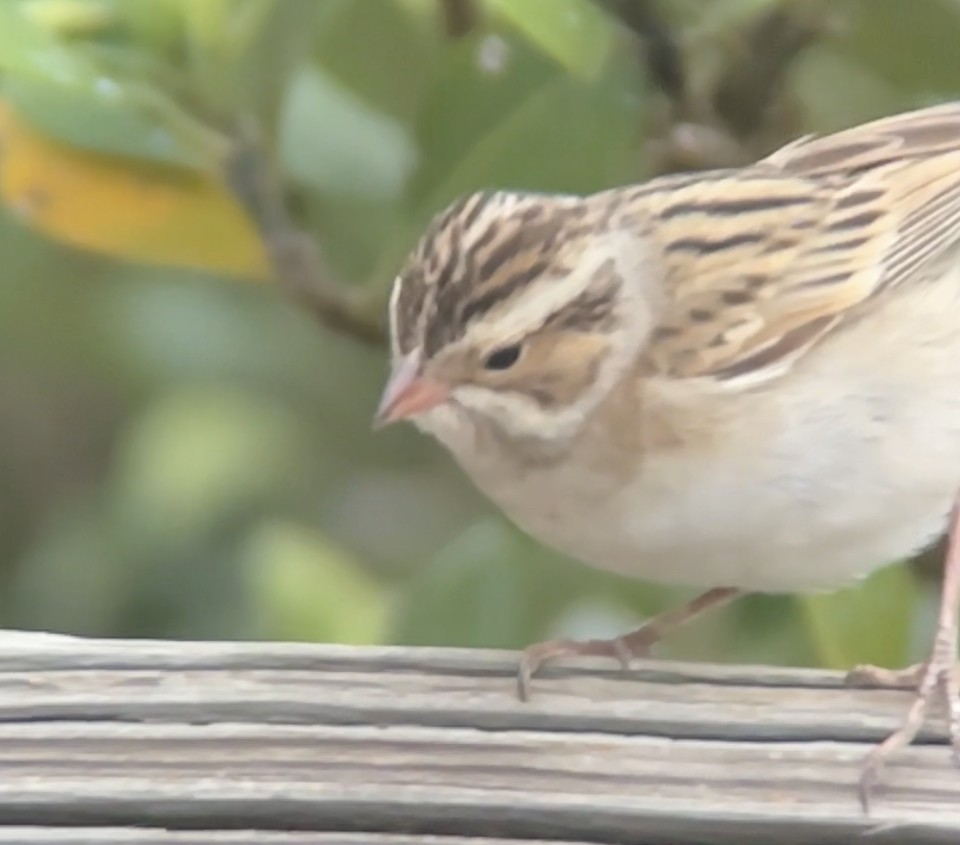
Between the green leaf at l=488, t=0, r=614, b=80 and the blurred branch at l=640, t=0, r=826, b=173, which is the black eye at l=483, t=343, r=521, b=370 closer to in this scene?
the green leaf at l=488, t=0, r=614, b=80

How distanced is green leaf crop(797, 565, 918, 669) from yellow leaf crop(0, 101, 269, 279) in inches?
17.1

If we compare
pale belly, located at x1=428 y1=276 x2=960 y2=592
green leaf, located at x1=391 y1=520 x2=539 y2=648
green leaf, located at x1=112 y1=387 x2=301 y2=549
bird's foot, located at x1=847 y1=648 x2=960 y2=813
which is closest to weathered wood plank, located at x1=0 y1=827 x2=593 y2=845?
bird's foot, located at x1=847 y1=648 x2=960 y2=813

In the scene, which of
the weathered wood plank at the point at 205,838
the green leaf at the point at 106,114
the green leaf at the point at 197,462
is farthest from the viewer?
the green leaf at the point at 197,462

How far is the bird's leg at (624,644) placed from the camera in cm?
79

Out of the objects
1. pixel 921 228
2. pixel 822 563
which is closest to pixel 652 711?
pixel 822 563

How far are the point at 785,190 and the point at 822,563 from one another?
0.25 metres

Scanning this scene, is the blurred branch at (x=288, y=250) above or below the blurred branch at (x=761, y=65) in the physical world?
below

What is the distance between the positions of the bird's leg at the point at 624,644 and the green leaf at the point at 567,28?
1.05 feet

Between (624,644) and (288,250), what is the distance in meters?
0.35

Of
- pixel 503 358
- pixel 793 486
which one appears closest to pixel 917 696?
pixel 793 486

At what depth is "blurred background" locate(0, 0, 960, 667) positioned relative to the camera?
43.1 inches

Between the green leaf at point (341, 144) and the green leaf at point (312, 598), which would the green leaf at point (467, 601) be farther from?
the green leaf at point (341, 144)

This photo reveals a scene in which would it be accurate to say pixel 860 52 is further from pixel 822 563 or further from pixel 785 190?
pixel 822 563

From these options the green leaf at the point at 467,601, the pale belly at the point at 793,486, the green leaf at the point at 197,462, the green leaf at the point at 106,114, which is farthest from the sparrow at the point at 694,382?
the green leaf at the point at 197,462
